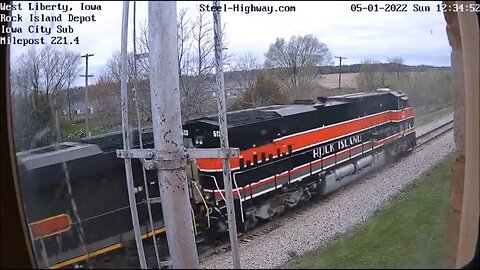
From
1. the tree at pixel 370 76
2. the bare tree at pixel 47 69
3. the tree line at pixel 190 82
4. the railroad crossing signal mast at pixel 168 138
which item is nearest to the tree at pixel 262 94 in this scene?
the tree line at pixel 190 82

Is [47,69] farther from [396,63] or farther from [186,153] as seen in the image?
[396,63]

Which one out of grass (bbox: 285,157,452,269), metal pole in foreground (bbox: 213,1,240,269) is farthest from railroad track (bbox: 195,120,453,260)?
metal pole in foreground (bbox: 213,1,240,269)

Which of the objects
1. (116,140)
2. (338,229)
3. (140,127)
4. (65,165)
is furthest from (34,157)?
(338,229)

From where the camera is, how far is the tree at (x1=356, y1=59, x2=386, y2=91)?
111 centimetres

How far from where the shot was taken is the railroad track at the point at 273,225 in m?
1.11

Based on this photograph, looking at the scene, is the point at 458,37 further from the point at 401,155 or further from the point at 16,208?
the point at 16,208

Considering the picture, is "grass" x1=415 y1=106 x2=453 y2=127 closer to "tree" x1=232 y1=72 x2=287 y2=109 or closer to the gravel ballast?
the gravel ballast

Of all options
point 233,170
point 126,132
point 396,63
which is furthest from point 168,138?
point 233,170

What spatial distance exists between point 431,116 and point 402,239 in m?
0.35

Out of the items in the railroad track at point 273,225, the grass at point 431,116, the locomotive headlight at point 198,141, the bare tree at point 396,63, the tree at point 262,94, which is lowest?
the railroad track at point 273,225

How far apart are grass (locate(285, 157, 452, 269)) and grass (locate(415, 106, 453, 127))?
10 centimetres

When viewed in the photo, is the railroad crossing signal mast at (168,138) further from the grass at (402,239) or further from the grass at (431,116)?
the grass at (431,116)

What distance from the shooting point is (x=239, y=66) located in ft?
3.98

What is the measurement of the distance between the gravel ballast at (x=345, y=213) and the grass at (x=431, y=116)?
0.05ft
